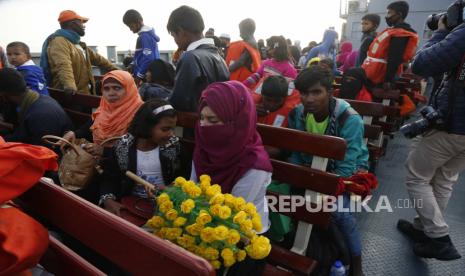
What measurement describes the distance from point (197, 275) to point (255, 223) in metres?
0.41

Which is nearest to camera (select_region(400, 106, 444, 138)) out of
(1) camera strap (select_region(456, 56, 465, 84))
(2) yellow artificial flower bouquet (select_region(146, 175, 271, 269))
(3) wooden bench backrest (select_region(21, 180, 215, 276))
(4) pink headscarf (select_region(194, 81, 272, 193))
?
(1) camera strap (select_region(456, 56, 465, 84))

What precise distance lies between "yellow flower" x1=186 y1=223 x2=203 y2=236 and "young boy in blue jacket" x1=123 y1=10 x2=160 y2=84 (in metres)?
3.37

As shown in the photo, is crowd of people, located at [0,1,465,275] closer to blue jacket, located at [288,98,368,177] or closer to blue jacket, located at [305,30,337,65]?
blue jacket, located at [288,98,368,177]

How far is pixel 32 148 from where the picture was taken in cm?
99

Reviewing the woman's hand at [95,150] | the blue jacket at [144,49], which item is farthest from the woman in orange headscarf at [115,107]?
the blue jacket at [144,49]

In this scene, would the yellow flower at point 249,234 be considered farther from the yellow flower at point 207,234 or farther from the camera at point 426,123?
the camera at point 426,123

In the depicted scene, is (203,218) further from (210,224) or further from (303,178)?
(303,178)

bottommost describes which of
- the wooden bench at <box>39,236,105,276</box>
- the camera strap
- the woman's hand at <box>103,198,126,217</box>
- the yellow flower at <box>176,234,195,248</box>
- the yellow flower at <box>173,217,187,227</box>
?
the woman's hand at <box>103,198,126,217</box>

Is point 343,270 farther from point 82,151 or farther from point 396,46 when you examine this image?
point 396,46

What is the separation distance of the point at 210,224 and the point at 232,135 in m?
0.55

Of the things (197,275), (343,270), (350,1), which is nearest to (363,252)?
(343,270)

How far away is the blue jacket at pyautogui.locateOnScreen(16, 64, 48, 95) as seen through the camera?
10.0 feet

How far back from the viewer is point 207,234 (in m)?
0.97

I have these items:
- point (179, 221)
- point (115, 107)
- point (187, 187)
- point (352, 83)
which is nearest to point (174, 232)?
point (179, 221)
